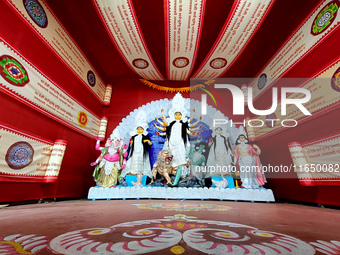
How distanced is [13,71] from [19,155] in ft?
4.47

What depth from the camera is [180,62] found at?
4.79 metres

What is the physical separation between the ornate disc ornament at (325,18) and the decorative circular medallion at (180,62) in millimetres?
2703

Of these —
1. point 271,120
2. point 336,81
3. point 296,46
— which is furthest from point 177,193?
point 296,46

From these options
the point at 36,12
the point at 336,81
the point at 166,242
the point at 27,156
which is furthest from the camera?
the point at 36,12

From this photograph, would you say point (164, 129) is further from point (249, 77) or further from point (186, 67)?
point (249, 77)

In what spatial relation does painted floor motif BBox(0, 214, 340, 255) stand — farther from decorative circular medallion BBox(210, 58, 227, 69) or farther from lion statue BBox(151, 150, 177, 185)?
decorative circular medallion BBox(210, 58, 227, 69)

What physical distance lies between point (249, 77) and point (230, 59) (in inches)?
51.6

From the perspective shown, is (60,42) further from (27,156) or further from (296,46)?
(296,46)

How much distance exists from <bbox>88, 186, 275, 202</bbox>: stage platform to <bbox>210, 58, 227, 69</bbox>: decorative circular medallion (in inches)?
132

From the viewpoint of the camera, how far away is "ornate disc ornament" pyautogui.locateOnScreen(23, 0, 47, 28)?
295 cm

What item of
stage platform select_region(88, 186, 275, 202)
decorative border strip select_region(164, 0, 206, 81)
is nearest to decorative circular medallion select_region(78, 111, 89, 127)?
stage platform select_region(88, 186, 275, 202)

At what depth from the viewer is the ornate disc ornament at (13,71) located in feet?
8.34

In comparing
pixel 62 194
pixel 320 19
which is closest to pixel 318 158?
pixel 320 19

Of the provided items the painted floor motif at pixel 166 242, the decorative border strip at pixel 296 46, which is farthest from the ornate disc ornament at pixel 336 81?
the painted floor motif at pixel 166 242
